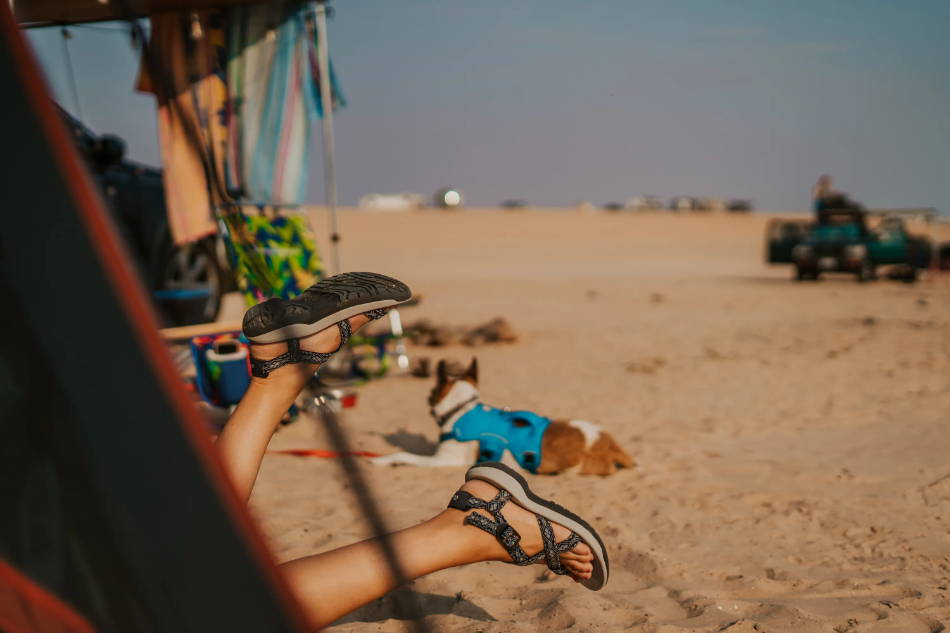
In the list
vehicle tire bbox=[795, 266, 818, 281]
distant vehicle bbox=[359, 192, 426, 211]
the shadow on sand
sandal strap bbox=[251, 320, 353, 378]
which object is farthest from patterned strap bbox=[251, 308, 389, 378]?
distant vehicle bbox=[359, 192, 426, 211]

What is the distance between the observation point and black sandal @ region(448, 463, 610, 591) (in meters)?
1.97

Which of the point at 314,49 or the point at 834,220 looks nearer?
the point at 314,49

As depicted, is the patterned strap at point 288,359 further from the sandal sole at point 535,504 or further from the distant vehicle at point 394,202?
the distant vehicle at point 394,202

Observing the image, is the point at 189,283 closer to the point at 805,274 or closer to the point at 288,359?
the point at 288,359

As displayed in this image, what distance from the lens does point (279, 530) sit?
3.31 metres

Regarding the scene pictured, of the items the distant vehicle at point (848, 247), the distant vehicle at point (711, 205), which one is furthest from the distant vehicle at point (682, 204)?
the distant vehicle at point (848, 247)

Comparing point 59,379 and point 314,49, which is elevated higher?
point 314,49

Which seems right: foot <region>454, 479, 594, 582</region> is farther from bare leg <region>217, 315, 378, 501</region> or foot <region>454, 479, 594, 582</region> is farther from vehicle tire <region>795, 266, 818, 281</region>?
vehicle tire <region>795, 266, 818, 281</region>

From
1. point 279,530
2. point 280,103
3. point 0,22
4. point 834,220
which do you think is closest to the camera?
point 0,22

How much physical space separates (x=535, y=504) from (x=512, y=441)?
2.04 metres

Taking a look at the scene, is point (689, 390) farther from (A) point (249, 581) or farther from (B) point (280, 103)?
(A) point (249, 581)

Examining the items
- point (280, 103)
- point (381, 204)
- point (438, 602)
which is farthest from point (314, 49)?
point (381, 204)

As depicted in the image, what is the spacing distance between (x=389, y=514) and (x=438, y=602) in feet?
2.96

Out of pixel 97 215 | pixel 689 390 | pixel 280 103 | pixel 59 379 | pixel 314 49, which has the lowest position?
pixel 689 390
